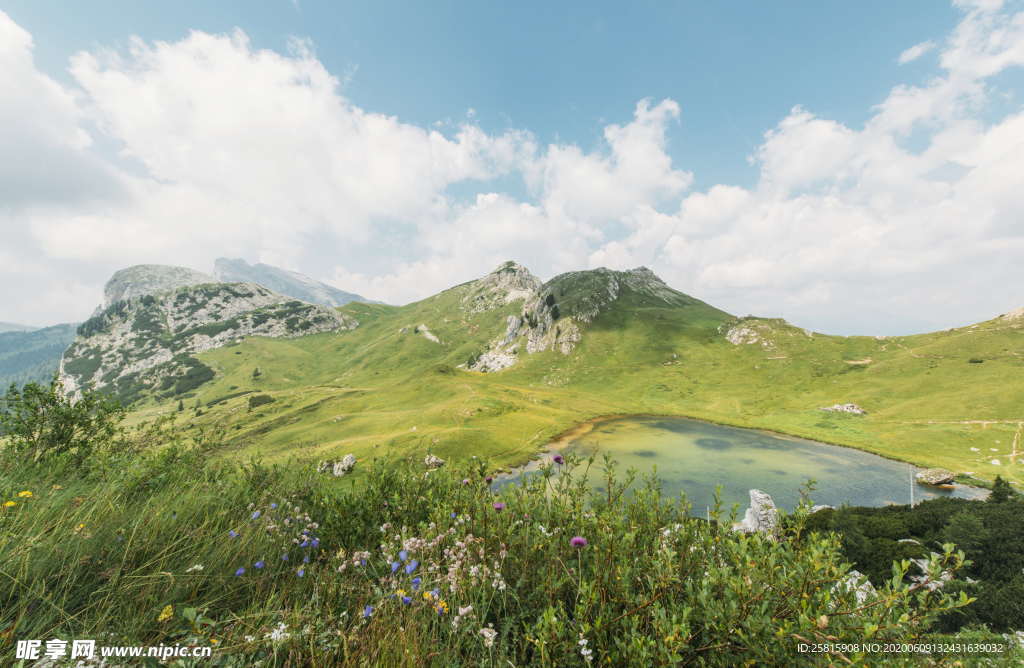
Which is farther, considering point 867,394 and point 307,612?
point 867,394

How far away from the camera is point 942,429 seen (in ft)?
196

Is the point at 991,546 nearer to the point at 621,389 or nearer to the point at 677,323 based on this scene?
the point at 621,389

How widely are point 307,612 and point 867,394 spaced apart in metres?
115

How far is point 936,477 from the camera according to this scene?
40375 millimetres

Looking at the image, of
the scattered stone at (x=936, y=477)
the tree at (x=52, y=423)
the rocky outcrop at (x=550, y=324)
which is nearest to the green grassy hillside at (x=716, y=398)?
the scattered stone at (x=936, y=477)

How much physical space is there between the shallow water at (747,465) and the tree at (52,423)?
84.1 feet

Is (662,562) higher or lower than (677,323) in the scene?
lower

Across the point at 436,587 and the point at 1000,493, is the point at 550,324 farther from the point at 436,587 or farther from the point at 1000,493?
the point at 436,587

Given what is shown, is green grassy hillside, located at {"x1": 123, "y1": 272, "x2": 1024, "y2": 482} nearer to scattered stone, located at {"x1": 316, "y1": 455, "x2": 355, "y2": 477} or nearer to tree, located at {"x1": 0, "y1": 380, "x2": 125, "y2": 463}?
scattered stone, located at {"x1": 316, "y1": 455, "x2": 355, "y2": 477}

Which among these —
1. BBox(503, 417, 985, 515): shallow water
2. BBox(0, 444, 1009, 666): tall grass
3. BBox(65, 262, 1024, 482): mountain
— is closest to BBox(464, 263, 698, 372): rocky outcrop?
BBox(65, 262, 1024, 482): mountain

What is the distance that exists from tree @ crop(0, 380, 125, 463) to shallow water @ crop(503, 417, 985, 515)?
25.6 metres

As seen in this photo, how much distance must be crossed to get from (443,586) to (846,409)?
10072 centimetres

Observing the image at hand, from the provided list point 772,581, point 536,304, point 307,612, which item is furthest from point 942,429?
point 536,304

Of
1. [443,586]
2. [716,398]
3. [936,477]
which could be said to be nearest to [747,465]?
[936,477]
